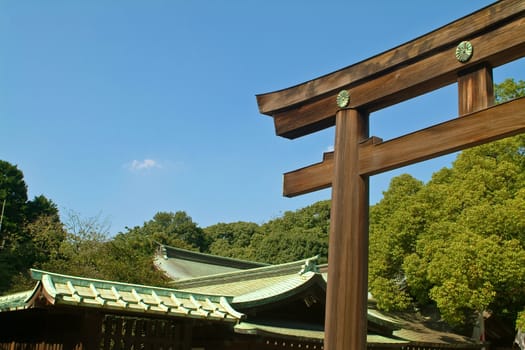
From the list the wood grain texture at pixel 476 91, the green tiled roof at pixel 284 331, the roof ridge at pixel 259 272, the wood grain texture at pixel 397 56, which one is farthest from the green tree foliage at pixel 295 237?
the wood grain texture at pixel 476 91

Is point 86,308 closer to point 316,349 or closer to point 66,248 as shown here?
point 316,349

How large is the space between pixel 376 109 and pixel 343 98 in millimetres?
286

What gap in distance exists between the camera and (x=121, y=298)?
331 inches

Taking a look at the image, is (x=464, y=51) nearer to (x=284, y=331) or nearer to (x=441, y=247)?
(x=284, y=331)

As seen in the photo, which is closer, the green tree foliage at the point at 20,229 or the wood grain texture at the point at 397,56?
the wood grain texture at the point at 397,56

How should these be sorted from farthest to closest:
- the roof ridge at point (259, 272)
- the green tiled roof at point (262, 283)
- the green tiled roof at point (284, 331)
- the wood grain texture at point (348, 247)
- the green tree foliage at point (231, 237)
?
the green tree foliage at point (231, 237)
the roof ridge at point (259, 272)
the green tiled roof at point (262, 283)
the green tiled roof at point (284, 331)
the wood grain texture at point (348, 247)

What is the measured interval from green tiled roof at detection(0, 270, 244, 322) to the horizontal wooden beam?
4.42 metres

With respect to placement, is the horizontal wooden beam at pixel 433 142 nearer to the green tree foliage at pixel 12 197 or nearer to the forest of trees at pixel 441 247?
the forest of trees at pixel 441 247

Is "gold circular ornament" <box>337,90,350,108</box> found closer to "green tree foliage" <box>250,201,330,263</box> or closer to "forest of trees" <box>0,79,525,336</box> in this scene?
"forest of trees" <box>0,79,525,336</box>

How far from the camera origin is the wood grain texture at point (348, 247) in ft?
14.0

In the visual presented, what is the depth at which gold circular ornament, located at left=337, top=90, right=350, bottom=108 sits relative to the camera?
468cm

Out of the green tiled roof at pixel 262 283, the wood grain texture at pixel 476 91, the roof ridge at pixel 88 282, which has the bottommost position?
the roof ridge at pixel 88 282

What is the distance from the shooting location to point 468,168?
1828cm

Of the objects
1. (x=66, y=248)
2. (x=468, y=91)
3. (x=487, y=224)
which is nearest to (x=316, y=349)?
(x=487, y=224)
